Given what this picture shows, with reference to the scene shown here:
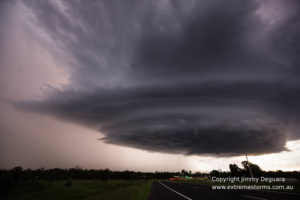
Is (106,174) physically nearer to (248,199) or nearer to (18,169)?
(18,169)

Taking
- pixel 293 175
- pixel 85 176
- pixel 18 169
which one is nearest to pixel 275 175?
pixel 293 175

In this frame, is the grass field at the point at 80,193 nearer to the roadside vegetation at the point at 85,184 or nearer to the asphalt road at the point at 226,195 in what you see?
the roadside vegetation at the point at 85,184

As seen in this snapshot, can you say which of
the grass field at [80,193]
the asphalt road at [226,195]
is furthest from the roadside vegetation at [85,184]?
the asphalt road at [226,195]

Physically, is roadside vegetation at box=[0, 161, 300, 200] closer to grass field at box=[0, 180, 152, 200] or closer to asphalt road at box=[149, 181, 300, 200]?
grass field at box=[0, 180, 152, 200]

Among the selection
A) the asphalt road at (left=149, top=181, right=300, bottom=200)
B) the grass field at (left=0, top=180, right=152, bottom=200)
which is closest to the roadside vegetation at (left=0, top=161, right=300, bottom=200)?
the grass field at (left=0, top=180, right=152, bottom=200)

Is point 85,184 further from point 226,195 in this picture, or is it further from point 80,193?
point 226,195

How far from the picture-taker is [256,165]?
113 meters

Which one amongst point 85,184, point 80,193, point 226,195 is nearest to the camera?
point 226,195

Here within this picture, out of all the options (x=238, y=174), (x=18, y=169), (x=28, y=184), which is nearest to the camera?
(x=28, y=184)

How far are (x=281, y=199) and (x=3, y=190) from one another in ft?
145

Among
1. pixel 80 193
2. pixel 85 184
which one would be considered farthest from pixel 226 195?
pixel 85 184

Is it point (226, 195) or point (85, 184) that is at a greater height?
point (226, 195)

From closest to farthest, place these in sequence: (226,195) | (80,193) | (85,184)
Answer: (226,195), (80,193), (85,184)

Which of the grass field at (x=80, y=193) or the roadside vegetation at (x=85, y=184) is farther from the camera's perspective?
the roadside vegetation at (x=85, y=184)
